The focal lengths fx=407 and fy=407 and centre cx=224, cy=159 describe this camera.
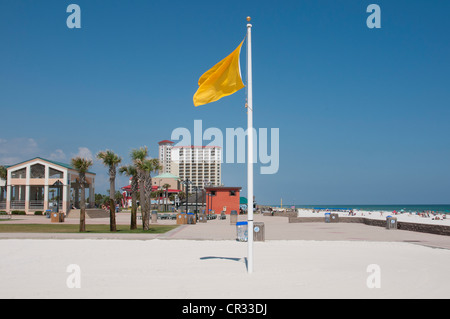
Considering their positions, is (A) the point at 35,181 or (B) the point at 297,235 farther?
(A) the point at 35,181

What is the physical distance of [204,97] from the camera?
409 inches

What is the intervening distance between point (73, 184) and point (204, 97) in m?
48.2

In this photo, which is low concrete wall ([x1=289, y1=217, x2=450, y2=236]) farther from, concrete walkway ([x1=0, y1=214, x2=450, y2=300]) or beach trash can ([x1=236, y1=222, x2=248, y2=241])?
beach trash can ([x1=236, y1=222, x2=248, y2=241])

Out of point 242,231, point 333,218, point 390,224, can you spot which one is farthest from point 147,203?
Answer: point 333,218

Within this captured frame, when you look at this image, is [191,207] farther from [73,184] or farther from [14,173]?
[14,173]

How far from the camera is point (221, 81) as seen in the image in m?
10.3

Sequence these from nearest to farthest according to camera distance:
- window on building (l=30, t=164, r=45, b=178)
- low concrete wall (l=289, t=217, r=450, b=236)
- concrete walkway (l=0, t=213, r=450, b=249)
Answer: concrete walkway (l=0, t=213, r=450, b=249)
low concrete wall (l=289, t=217, r=450, b=236)
window on building (l=30, t=164, r=45, b=178)

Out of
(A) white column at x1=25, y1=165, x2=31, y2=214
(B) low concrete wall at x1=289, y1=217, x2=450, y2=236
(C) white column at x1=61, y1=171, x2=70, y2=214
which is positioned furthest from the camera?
(A) white column at x1=25, y1=165, x2=31, y2=214

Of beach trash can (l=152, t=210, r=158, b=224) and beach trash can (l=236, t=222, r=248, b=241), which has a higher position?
beach trash can (l=236, t=222, r=248, b=241)

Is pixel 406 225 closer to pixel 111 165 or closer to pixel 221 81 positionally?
pixel 111 165

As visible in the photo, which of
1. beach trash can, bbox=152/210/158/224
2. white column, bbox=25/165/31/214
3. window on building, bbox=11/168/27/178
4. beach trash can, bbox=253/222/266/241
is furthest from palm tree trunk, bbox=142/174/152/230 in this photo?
window on building, bbox=11/168/27/178

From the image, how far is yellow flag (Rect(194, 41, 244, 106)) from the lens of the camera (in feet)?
33.1

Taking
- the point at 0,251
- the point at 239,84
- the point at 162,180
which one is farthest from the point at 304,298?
the point at 162,180

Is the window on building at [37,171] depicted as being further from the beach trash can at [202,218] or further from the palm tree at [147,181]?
the palm tree at [147,181]
